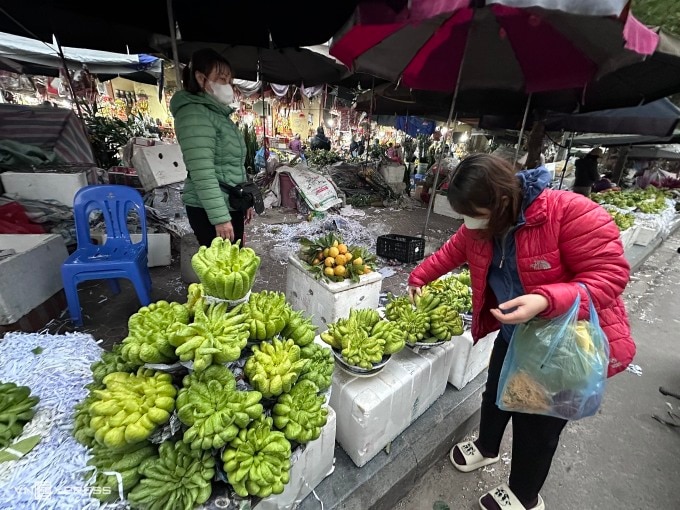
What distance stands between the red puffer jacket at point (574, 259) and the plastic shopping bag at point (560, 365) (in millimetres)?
77

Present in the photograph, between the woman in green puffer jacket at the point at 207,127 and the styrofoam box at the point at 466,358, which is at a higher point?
the woman in green puffer jacket at the point at 207,127

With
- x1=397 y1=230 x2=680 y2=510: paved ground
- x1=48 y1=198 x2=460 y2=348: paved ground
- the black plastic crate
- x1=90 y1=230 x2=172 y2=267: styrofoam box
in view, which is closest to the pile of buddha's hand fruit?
x1=397 y1=230 x2=680 y2=510: paved ground

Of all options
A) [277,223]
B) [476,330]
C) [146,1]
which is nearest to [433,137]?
[277,223]

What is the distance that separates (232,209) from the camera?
266 centimetres

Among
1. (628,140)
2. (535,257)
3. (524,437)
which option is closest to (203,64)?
(535,257)

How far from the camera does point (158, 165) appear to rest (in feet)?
17.1

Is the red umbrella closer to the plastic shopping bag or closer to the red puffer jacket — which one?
the red puffer jacket

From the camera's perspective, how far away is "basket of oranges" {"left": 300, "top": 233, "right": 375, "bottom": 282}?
259 centimetres

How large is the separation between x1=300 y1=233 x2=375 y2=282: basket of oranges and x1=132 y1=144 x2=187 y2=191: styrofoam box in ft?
12.1

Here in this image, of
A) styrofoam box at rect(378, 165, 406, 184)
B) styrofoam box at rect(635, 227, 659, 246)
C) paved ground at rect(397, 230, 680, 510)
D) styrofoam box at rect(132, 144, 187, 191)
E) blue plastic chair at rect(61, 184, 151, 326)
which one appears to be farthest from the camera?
styrofoam box at rect(378, 165, 406, 184)

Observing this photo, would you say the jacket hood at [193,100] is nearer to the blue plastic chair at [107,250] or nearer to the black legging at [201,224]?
the black legging at [201,224]

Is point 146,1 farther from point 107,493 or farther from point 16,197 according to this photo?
point 107,493

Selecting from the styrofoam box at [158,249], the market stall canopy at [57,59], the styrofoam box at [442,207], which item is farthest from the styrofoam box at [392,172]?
the styrofoam box at [158,249]

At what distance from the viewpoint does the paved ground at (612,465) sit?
2.02 m
